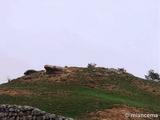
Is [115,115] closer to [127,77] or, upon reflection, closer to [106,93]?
[106,93]

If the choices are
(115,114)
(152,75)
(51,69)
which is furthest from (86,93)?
(152,75)

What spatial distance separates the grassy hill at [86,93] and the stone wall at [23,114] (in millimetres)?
1949

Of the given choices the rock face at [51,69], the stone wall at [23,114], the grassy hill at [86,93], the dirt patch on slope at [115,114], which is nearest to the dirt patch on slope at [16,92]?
the grassy hill at [86,93]

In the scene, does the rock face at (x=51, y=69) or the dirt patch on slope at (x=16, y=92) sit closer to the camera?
the dirt patch on slope at (x=16, y=92)

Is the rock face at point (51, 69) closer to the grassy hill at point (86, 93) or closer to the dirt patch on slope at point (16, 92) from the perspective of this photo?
the grassy hill at point (86, 93)

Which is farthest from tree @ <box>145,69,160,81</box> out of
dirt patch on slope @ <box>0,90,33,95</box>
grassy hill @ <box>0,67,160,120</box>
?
dirt patch on slope @ <box>0,90,33,95</box>

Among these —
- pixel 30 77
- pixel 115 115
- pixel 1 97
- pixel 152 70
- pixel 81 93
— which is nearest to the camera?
pixel 115 115

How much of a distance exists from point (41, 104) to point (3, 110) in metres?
2.62

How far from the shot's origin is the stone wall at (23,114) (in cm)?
1931

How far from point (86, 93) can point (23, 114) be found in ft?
29.5

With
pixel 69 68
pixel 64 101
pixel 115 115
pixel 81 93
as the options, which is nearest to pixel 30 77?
pixel 69 68

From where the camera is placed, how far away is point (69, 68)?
119 feet

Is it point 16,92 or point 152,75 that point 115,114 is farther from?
point 152,75

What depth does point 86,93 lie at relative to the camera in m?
28.8
